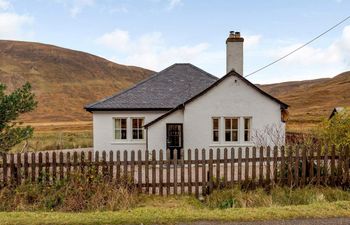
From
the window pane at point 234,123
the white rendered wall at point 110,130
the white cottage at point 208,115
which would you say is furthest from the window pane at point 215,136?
the white rendered wall at point 110,130

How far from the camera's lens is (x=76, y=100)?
130500 millimetres

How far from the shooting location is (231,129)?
1858 cm

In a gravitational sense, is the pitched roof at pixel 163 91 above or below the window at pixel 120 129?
above

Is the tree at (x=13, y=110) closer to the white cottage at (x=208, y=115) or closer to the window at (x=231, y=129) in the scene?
the white cottage at (x=208, y=115)

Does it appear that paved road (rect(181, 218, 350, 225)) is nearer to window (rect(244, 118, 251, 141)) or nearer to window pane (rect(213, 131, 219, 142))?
window pane (rect(213, 131, 219, 142))

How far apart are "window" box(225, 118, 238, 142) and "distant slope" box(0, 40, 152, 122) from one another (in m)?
94.1

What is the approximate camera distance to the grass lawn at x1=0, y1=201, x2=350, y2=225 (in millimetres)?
7590

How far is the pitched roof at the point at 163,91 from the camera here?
2052 centimetres

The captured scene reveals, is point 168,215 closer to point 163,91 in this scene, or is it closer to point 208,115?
point 208,115

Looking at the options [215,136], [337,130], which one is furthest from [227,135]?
[337,130]

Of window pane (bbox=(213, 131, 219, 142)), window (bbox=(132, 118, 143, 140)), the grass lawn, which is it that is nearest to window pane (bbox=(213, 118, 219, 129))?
window pane (bbox=(213, 131, 219, 142))

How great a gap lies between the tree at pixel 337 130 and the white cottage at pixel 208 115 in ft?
18.9

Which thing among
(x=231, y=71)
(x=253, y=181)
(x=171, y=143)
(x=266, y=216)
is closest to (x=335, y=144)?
(x=253, y=181)

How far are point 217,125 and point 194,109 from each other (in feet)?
4.74
